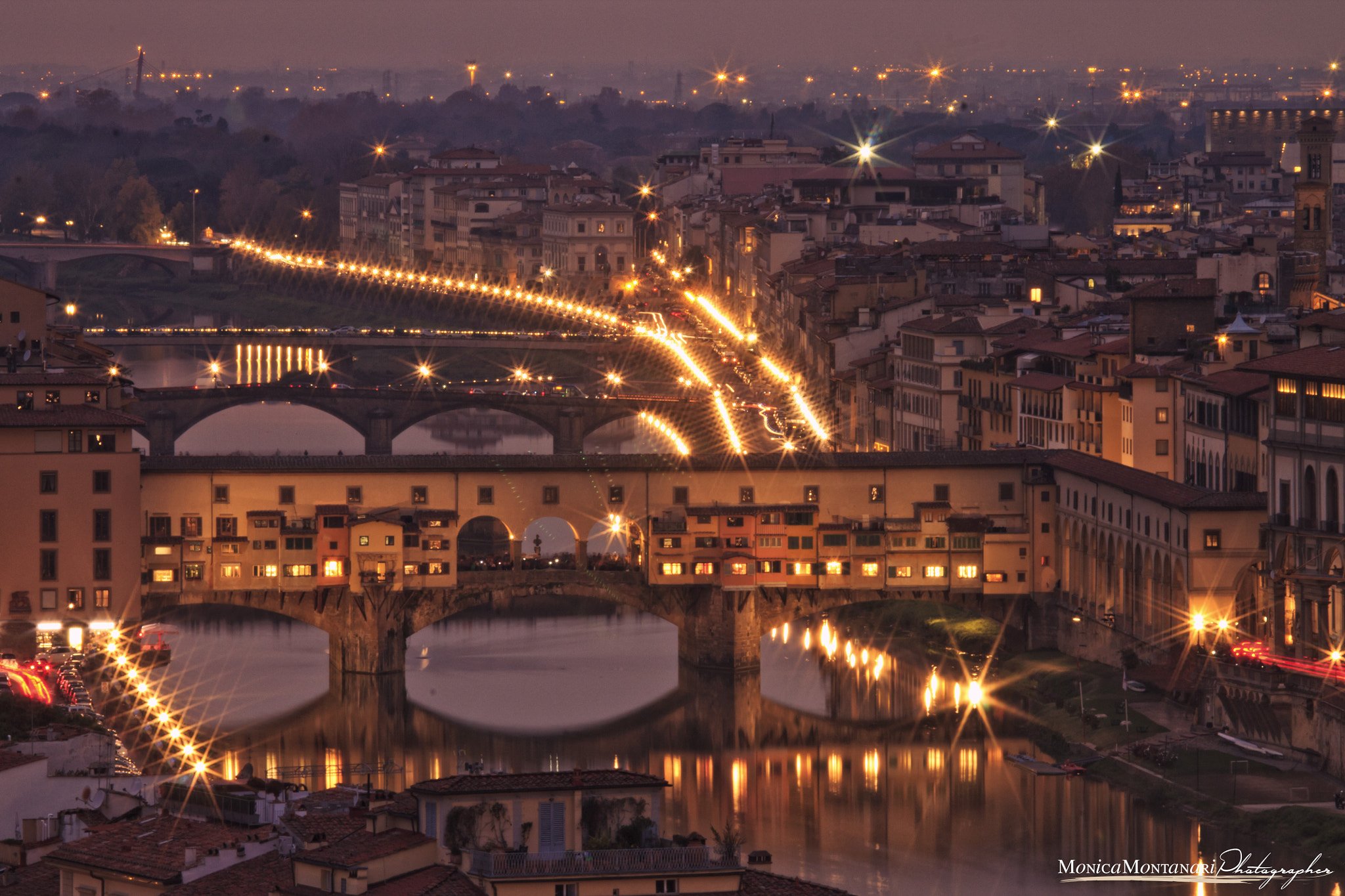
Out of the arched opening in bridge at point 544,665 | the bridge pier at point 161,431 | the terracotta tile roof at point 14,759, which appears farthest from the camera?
the bridge pier at point 161,431

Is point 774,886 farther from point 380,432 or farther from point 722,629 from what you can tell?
point 380,432

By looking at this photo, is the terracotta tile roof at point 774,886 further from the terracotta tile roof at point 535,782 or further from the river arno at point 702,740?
the river arno at point 702,740

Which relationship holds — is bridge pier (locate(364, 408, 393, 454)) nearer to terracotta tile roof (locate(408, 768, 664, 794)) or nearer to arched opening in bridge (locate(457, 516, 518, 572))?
arched opening in bridge (locate(457, 516, 518, 572))

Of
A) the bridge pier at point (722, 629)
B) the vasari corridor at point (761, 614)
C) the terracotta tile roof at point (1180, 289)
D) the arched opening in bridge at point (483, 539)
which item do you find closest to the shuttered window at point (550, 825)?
the vasari corridor at point (761, 614)

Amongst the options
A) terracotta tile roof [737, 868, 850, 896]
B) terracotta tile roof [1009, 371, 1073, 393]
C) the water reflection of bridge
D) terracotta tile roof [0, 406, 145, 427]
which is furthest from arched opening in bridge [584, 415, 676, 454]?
terracotta tile roof [737, 868, 850, 896]

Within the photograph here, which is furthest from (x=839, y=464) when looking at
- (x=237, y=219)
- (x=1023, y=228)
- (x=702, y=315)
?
(x=237, y=219)

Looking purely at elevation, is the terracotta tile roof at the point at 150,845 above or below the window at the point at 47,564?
below
